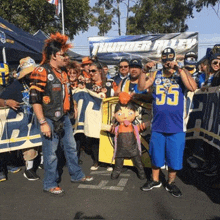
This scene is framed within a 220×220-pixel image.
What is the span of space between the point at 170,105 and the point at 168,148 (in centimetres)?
59

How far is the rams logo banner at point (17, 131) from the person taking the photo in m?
4.25

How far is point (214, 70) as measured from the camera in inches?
163

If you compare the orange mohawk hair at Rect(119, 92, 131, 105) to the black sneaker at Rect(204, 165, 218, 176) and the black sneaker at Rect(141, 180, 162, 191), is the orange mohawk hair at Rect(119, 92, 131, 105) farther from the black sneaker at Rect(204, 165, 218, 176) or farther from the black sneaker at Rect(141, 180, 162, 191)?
the black sneaker at Rect(204, 165, 218, 176)

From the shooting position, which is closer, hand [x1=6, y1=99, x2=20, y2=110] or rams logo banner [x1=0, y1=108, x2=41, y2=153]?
hand [x1=6, y1=99, x2=20, y2=110]

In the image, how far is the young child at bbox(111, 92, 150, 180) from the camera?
4.12 meters

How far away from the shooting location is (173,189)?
3.57m

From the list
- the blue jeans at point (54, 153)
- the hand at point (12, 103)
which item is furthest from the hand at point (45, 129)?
the hand at point (12, 103)

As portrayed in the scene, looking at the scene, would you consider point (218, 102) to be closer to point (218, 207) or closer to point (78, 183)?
point (218, 207)

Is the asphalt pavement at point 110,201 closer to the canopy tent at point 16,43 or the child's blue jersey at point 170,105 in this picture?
the child's blue jersey at point 170,105

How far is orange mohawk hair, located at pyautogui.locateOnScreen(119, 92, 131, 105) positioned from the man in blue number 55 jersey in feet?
1.73

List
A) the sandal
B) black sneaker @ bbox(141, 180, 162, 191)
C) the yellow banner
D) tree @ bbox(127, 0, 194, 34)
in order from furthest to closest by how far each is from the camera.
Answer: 1. tree @ bbox(127, 0, 194, 34)
2. the yellow banner
3. black sneaker @ bbox(141, 180, 162, 191)
4. the sandal

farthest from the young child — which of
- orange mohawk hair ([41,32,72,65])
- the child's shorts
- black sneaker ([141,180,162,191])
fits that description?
orange mohawk hair ([41,32,72,65])

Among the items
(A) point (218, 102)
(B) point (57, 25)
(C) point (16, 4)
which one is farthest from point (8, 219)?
(B) point (57, 25)

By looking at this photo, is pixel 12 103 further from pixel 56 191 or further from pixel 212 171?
pixel 212 171
